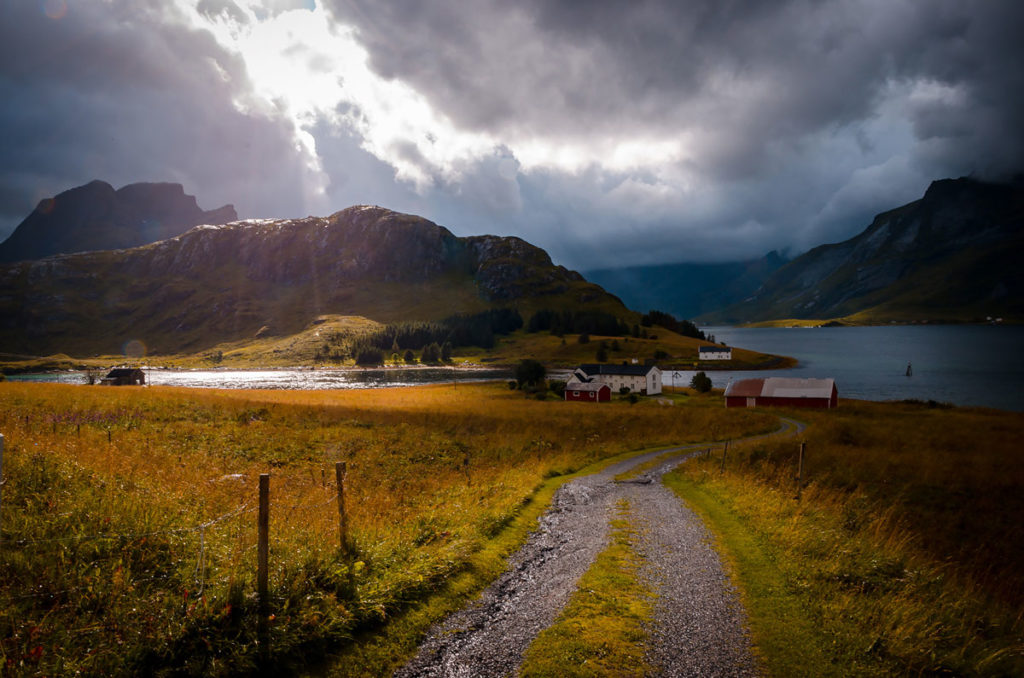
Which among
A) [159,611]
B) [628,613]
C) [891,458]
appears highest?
[159,611]

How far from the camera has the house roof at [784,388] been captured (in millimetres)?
75438

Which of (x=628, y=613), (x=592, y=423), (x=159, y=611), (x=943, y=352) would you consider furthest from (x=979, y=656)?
(x=943, y=352)

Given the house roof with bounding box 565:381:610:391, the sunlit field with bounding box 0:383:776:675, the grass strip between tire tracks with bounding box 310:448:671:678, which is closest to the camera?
the sunlit field with bounding box 0:383:776:675

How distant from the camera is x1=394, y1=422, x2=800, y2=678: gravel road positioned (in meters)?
8.43

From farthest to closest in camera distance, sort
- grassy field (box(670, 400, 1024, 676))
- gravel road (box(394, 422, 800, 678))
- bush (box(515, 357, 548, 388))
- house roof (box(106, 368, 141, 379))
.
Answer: bush (box(515, 357, 548, 388)), house roof (box(106, 368, 141, 379)), grassy field (box(670, 400, 1024, 676)), gravel road (box(394, 422, 800, 678))

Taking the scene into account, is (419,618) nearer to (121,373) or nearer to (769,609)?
(769,609)

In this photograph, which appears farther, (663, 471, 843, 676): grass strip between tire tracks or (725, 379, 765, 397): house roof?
(725, 379, 765, 397): house roof

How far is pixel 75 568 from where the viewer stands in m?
8.25

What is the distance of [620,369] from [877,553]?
308ft

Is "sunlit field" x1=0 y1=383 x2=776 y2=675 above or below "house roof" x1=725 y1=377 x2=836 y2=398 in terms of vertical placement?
above

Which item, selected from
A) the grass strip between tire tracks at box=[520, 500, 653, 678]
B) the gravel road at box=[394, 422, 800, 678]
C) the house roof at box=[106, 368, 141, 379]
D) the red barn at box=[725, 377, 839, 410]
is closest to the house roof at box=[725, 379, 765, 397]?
the red barn at box=[725, 377, 839, 410]

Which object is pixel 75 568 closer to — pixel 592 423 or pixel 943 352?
pixel 592 423

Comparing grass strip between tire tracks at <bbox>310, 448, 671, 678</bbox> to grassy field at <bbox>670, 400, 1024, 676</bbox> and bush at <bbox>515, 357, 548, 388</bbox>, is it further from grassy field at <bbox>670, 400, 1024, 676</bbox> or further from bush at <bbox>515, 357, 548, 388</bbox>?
bush at <bbox>515, 357, 548, 388</bbox>

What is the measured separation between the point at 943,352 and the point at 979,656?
254m
